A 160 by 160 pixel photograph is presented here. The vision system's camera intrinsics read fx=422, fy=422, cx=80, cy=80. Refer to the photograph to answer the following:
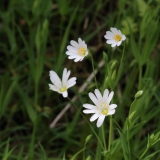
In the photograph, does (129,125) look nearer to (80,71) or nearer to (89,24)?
(80,71)

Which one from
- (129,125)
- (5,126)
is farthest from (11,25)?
(129,125)

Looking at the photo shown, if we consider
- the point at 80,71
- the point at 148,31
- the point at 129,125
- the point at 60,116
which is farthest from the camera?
the point at 80,71

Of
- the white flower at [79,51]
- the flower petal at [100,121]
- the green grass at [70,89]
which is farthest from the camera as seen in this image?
the green grass at [70,89]

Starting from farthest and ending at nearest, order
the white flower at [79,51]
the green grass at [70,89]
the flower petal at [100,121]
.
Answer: the green grass at [70,89]
the white flower at [79,51]
the flower petal at [100,121]

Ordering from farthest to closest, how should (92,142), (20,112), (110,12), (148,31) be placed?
(110,12), (20,112), (92,142), (148,31)

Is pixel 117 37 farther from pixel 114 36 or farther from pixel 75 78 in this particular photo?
pixel 75 78

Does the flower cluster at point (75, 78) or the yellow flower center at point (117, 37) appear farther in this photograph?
the yellow flower center at point (117, 37)


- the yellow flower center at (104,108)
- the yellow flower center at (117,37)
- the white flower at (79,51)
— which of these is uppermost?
the yellow flower center at (117,37)

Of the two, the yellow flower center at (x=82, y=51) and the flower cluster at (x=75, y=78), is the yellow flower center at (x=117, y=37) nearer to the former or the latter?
the flower cluster at (x=75, y=78)

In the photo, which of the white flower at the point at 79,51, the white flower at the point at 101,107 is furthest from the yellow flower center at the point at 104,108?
the white flower at the point at 79,51
